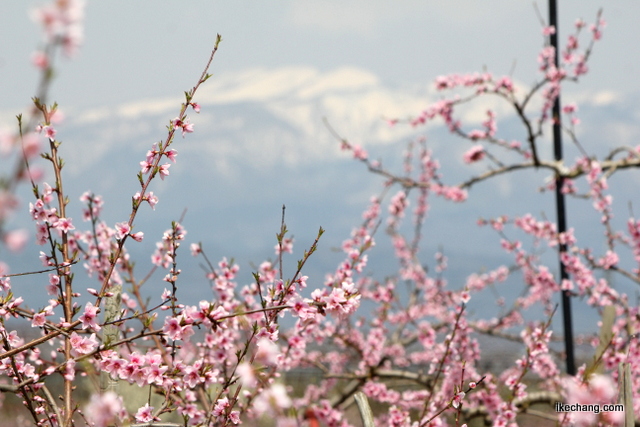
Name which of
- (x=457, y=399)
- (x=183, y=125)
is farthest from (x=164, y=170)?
(x=457, y=399)

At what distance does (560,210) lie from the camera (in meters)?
7.44

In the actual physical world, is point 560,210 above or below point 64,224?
above

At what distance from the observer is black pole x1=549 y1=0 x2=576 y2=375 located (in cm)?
687

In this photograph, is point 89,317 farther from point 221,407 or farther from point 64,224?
point 221,407

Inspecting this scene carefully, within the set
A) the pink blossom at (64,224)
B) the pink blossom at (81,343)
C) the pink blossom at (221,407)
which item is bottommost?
the pink blossom at (221,407)

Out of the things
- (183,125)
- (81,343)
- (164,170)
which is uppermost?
(183,125)

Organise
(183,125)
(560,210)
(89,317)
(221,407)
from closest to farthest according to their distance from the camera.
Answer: (89,317)
(221,407)
(183,125)
(560,210)

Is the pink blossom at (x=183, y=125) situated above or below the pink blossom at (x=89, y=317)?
above

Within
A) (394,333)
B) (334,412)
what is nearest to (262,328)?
(334,412)

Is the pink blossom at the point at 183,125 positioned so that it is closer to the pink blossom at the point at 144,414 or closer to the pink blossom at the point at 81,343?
the pink blossom at the point at 81,343

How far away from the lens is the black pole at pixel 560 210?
Answer: 687 centimetres

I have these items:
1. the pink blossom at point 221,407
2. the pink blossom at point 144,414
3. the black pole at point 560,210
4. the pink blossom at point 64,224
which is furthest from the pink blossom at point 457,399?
the black pole at point 560,210

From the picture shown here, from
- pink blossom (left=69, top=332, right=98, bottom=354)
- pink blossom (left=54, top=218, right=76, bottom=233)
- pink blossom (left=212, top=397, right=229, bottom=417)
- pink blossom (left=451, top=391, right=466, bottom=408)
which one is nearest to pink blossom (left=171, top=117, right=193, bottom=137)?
pink blossom (left=54, top=218, right=76, bottom=233)

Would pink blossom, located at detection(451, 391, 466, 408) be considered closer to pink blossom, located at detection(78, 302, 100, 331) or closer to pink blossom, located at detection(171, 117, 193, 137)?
pink blossom, located at detection(78, 302, 100, 331)
